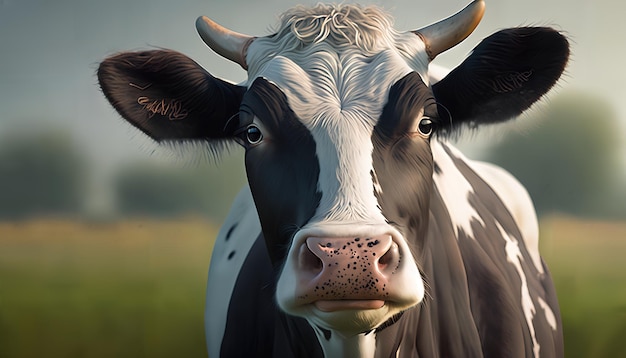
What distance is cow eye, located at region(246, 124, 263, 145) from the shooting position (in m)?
1.79

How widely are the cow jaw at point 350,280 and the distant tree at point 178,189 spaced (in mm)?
2674

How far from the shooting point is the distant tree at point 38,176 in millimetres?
3994

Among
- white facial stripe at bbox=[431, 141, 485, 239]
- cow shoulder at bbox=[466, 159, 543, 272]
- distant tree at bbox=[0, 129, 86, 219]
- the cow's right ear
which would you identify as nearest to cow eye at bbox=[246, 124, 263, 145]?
the cow's right ear

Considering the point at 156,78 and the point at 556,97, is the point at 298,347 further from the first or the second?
the point at 556,97

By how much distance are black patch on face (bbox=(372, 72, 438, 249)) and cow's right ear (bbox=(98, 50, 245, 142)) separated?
2.16 ft

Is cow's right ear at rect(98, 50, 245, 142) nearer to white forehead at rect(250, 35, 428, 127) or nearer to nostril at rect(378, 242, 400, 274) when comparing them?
white forehead at rect(250, 35, 428, 127)

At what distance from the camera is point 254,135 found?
1.80 metres

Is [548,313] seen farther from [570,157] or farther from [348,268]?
[348,268]

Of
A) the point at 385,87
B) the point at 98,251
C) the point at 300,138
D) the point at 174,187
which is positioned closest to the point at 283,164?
the point at 300,138

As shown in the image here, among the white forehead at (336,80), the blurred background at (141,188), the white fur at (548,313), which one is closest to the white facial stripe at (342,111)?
the white forehead at (336,80)

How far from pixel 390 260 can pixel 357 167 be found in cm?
29

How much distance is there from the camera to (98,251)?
3998mm

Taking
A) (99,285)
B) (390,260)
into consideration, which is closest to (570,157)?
(390,260)

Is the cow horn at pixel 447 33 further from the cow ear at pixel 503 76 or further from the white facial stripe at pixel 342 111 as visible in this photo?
the white facial stripe at pixel 342 111
